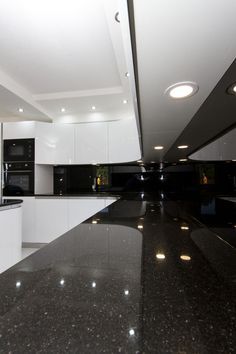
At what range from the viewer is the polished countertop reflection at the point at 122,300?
0.23 m

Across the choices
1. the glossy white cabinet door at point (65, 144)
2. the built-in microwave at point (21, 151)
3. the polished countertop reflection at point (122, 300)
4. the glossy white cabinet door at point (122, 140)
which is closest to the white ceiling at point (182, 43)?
the polished countertop reflection at point (122, 300)

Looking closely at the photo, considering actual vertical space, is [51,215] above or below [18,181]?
below

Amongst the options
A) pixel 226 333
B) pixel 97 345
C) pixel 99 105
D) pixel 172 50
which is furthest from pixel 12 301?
pixel 99 105

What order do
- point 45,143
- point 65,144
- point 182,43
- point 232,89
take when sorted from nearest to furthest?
point 182,43
point 232,89
point 45,143
point 65,144

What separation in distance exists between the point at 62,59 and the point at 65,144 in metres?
1.52

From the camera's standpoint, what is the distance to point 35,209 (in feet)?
10.0

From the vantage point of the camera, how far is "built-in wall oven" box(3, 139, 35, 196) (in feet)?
10.2

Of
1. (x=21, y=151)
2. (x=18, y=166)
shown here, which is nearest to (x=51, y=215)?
(x=18, y=166)

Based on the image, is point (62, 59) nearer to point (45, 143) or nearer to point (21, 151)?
point (45, 143)

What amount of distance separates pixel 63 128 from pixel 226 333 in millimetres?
3387

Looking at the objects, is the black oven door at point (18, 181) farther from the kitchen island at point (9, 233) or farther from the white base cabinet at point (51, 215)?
the kitchen island at point (9, 233)

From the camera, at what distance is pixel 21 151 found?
3115mm

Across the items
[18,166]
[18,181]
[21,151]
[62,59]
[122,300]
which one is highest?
[62,59]

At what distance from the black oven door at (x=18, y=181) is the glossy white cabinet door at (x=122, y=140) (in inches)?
52.9
